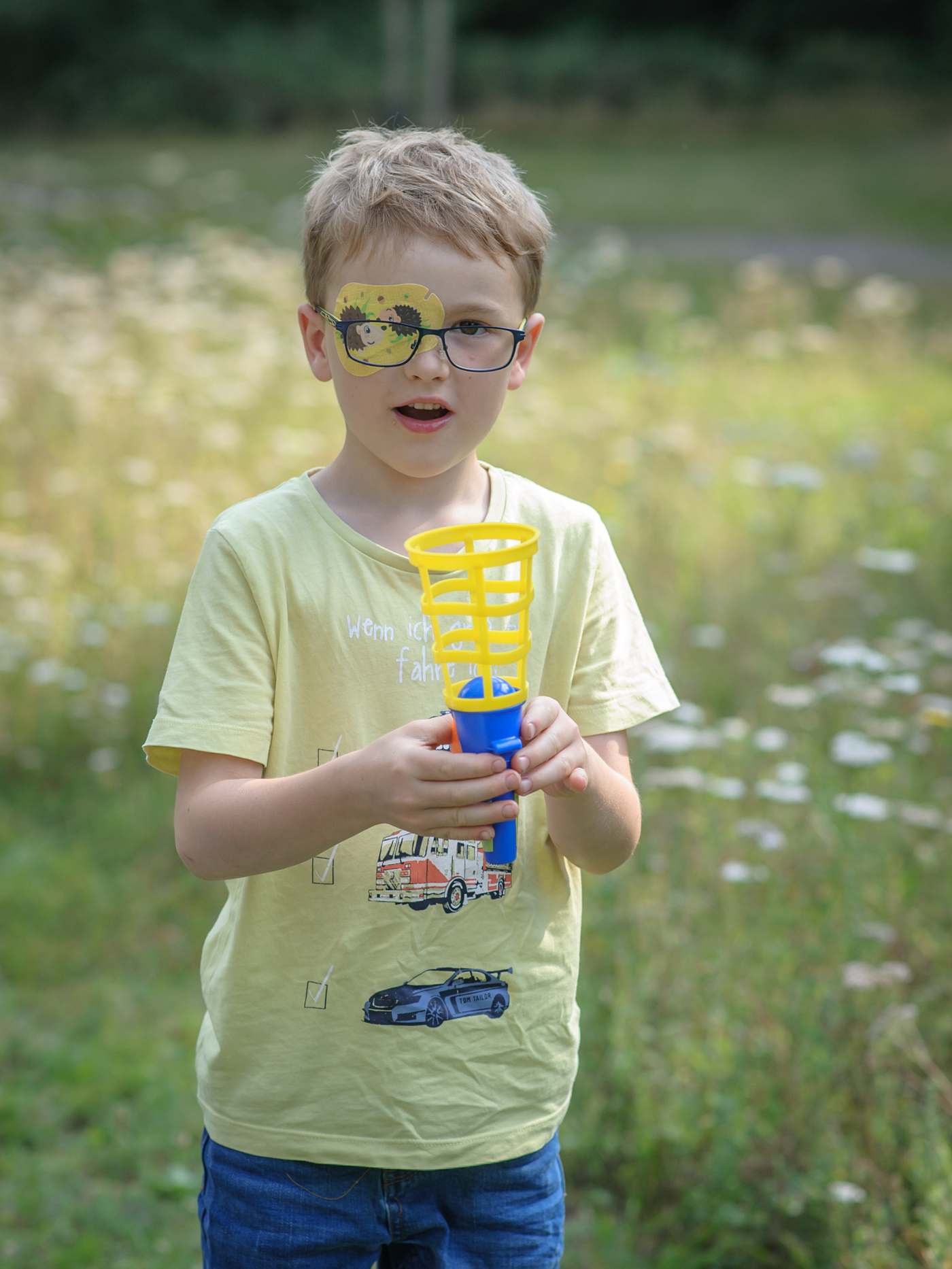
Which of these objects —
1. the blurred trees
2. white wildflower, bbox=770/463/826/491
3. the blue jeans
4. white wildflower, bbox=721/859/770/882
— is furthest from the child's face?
the blurred trees

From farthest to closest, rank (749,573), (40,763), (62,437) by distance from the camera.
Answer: (62,437) → (749,573) → (40,763)

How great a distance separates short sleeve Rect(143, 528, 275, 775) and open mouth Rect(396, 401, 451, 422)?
0.24 m

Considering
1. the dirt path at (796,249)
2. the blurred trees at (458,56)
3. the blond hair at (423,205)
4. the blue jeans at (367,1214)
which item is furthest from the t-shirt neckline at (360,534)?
the blurred trees at (458,56)

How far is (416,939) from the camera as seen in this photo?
1.32 meters

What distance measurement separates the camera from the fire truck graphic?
131cm

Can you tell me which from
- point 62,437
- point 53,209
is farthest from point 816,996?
point 53,209

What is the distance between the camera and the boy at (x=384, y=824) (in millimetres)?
1257

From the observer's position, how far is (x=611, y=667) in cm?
140

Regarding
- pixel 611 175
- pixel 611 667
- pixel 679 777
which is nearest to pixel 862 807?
pixel 679 777

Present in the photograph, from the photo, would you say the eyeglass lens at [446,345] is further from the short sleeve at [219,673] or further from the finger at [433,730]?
the finger at [433,730]

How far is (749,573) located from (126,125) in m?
25.5

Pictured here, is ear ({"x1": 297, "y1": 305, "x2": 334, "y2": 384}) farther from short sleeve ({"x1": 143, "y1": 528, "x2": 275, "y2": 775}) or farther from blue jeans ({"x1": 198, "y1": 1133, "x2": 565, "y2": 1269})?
blue jeans ({"x1": 198, "y1": 1133, "x2": 565, "y2": 1269})

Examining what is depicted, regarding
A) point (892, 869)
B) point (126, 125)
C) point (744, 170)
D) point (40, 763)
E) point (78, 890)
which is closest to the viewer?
point (892, 869)

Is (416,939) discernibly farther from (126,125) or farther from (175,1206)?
(126,125)
